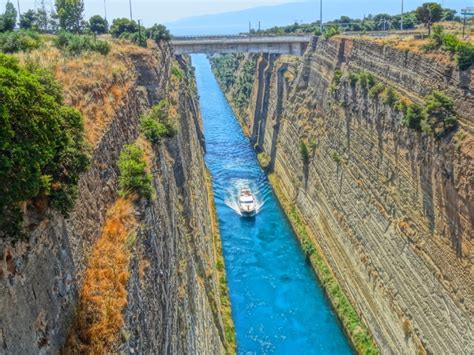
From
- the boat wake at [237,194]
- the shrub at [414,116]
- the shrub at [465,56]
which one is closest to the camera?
the shrub at [465,56]

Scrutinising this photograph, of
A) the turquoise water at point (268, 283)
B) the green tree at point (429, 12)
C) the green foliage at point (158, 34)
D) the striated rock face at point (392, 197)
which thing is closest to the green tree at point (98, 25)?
the green foliage at point (158, 34)

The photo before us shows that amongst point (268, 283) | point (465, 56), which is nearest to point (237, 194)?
point (268, 283)

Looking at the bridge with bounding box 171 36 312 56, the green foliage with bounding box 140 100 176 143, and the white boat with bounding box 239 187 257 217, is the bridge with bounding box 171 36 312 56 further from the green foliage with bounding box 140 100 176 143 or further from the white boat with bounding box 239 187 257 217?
the green foliage with bounding box 140 100 176 143

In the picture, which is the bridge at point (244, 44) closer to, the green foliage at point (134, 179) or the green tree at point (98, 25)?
the green tree at point (98, 25)

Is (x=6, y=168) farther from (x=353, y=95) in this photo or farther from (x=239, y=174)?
(x=239, y=174)

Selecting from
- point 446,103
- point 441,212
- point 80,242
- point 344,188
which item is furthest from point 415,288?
point 80,242

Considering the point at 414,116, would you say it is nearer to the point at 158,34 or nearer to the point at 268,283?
the point at 268,283

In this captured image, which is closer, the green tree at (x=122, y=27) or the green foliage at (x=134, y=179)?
the green foliage at (x=134, y=179)

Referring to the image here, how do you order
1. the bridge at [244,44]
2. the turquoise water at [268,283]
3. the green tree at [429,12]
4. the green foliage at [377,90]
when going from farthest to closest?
the bridge at [244,44] < the green tree at [429,12] < the green foliage at [377,90] < the turquoise water at [268,283]
